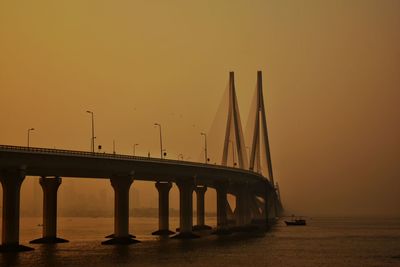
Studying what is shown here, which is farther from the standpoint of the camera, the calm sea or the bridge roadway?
the bridge roadway

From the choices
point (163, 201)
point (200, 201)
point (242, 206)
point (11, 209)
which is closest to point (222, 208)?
point (163, 201)

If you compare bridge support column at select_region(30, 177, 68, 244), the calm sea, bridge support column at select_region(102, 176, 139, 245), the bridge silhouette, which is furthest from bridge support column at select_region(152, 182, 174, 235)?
bridge support column at select_region(102, 176, 139, 245)

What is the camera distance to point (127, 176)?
94.6 metres

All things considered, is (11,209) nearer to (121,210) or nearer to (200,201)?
(121,210)

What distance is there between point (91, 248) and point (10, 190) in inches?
629

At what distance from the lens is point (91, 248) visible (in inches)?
3548

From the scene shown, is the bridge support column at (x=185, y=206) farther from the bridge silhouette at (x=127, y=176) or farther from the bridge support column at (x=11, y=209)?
the bridge support column at (x=11, y=209)

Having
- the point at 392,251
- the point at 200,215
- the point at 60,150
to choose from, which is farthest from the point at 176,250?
the point at 200,215

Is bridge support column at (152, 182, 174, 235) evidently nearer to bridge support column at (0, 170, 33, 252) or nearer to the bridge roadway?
the bridge roadway

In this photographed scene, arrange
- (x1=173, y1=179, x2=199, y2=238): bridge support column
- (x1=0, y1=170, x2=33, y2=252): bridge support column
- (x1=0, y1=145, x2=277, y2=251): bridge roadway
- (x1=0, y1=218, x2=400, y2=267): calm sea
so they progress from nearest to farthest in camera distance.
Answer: (x1=0, y1=218, x2=400, y2=267): calm sea
(x1=0, y1=170, x2=33, y2=252): bridge support column
(x1=0, y1=145, x2=277, y2=251): bridge roadway
(x1=173, y1=179, x2=199, y2=238): bridge support column

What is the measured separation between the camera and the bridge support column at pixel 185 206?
108 metres

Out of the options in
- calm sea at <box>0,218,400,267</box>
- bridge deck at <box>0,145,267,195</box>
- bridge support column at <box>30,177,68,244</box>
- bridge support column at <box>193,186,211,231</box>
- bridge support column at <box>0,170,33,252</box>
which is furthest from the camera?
bridge support column at <box>193,186,211,231</box>

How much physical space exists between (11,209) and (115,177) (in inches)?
749

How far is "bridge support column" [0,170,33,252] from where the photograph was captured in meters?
76.3
